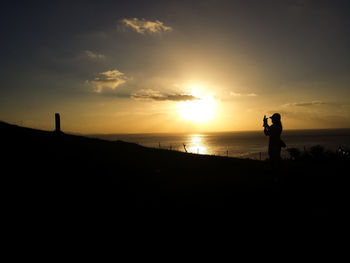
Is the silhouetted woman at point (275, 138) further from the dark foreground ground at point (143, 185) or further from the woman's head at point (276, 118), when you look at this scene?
the dark foreground ground at point (143, 185)

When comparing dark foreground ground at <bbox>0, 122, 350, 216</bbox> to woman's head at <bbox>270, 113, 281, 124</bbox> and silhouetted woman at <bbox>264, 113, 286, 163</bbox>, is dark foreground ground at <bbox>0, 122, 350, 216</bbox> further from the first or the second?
woman's head at <bbox>270, 113, 281, 124</bbox>

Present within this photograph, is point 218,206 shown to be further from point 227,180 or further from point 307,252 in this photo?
point 227,180

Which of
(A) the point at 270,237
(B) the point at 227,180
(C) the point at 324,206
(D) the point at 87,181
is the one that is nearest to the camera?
(A) the point at 270,237

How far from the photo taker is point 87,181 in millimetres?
10125

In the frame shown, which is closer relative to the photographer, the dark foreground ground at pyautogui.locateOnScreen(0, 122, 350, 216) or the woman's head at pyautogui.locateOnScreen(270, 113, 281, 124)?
the dark foreground ground at pyautogui.locateOnScreen(0, 122, 350, 216)

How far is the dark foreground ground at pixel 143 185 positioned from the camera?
7.91m

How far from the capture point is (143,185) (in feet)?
33.5

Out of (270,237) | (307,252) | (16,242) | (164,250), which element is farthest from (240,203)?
(16,242)

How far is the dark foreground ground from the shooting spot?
7.91 metres

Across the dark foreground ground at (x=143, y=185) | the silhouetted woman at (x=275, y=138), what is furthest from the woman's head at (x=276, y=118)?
the dark foreground ground at (x=143, y=185)

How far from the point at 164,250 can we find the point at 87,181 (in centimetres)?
596

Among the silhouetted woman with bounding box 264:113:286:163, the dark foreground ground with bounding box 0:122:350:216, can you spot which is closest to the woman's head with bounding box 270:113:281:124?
the silhouetted woman with bounding box 264:113:286:163

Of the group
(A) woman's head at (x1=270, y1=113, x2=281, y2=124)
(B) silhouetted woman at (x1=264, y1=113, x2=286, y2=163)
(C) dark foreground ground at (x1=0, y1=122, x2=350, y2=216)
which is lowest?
(C) dark foreground ground at (x1=0, y1=122, x2=350, y2=216)

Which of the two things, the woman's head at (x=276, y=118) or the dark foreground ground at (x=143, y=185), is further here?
the woman's head at (x=276, y=118)
